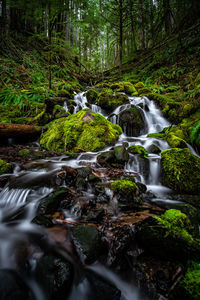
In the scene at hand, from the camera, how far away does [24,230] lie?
228 centimetres

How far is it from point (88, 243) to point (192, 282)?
1.12 m

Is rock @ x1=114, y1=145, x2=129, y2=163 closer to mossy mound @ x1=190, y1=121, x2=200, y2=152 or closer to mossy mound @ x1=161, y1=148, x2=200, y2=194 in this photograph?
mossy mound @ x1=161, y1=148, x2=200, y2=194

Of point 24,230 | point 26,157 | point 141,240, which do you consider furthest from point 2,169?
point 141,240

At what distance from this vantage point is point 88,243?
188 cm

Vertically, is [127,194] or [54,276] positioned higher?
[127,194]

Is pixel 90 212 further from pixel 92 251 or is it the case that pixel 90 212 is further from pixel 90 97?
pixel 90 97

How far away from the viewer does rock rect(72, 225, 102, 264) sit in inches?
71.4

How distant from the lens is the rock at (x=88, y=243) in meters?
1.81

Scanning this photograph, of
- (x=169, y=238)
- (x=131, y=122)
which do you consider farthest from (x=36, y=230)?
(x=131, y=122)

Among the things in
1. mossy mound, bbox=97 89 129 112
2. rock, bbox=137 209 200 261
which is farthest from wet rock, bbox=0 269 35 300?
mossy mound, bbox=97 89 129 112

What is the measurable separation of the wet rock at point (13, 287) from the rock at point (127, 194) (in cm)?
174

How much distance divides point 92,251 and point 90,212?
680mm

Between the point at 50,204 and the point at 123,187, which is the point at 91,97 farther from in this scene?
the point at 50,204

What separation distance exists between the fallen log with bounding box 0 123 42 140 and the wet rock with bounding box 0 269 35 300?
4679 millimetres
